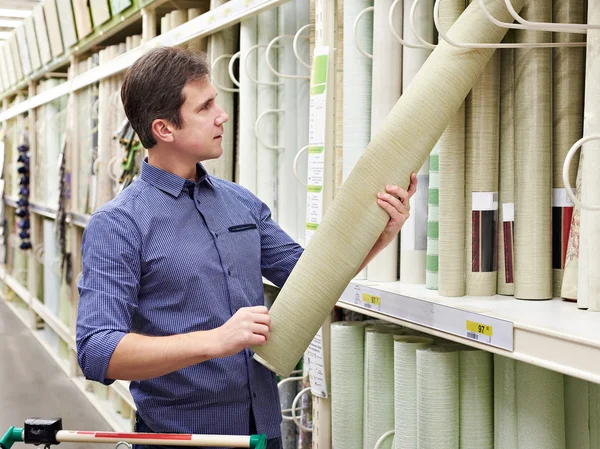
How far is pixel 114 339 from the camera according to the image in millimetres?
1408

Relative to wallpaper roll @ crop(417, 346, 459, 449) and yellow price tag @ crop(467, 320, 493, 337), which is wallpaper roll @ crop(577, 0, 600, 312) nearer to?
yellow price tag @ crop(467, 320, 493, 337)

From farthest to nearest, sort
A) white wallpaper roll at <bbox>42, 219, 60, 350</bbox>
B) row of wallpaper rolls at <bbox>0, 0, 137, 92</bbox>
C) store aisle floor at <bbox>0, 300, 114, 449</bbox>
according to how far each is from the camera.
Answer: white wallpaper roll at <bbox>42, 219, 60, 350</bbox> → store aisle floor at <bbox>0, 300, 114, 449</bbox> → row of wallpaper rolls at <bbox>0, 0, 137, 92</bbox>

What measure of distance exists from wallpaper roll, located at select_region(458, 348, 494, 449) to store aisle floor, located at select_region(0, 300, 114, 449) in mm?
2969

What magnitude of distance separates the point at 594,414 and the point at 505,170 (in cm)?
48

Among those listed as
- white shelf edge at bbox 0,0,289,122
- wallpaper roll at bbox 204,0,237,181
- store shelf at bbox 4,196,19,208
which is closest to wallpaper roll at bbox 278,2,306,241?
white shelf edge at bbox 0,0,289,122

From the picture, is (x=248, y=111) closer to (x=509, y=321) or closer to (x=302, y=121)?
(x=302, y=121)

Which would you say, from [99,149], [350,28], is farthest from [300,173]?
[99,149]

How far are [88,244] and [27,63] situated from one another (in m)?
5.39

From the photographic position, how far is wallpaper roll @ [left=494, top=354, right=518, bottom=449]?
142cm

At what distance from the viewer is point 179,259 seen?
1582 mm

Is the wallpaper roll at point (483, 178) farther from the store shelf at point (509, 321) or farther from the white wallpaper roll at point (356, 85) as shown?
the white wallpaper roll at point (356, 85)

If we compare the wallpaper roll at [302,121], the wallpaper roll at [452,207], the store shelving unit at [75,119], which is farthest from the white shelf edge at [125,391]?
the wallpaper roll at [452,207]

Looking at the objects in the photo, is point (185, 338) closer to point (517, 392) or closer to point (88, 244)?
point (88, 244)

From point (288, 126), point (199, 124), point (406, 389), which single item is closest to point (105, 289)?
point (199, 124)
